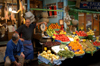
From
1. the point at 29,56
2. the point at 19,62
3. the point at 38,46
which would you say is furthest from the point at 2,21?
the point at 38,46

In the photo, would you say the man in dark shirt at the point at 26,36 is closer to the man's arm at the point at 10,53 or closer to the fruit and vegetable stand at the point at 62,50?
the fruit and vegetable stand at the point at 62,50

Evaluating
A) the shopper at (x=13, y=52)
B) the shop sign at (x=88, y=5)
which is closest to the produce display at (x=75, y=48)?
the shopper at (x=13, y=52)

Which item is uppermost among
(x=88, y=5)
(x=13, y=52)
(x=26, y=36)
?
(x=88, y=5)

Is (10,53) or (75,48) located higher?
(10,53)

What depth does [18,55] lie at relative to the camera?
3400mm

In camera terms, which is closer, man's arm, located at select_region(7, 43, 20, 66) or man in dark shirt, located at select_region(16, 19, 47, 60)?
man's arm, located at select_region(7, 43, 20, 66)

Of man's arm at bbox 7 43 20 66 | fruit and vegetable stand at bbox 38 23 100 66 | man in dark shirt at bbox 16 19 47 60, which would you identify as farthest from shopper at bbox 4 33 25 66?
man in dark shirt at bbox 16 19 47 60

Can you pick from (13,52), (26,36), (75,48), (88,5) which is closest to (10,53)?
(13,52)

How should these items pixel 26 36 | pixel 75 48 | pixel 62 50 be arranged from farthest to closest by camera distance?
1. pixel 75 48
2. pixel 26 36
3. pixel 62 50

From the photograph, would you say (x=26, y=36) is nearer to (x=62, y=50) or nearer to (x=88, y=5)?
(x=62, y=50)

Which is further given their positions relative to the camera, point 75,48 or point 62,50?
point 75,48

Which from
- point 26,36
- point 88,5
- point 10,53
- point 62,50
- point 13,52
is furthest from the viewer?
point 88,5

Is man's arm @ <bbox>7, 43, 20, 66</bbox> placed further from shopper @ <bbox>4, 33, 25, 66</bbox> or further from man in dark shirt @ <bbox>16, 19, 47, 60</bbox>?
man in dark shirt @ <bbox>16, 19, 47, 60</bbox>

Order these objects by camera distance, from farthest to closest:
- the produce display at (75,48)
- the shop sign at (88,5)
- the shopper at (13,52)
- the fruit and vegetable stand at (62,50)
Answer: the shop sign at (88,5), the produce display at (75,48), the fruit and vegetable stand at (62,50), the shopper at (13,52)
